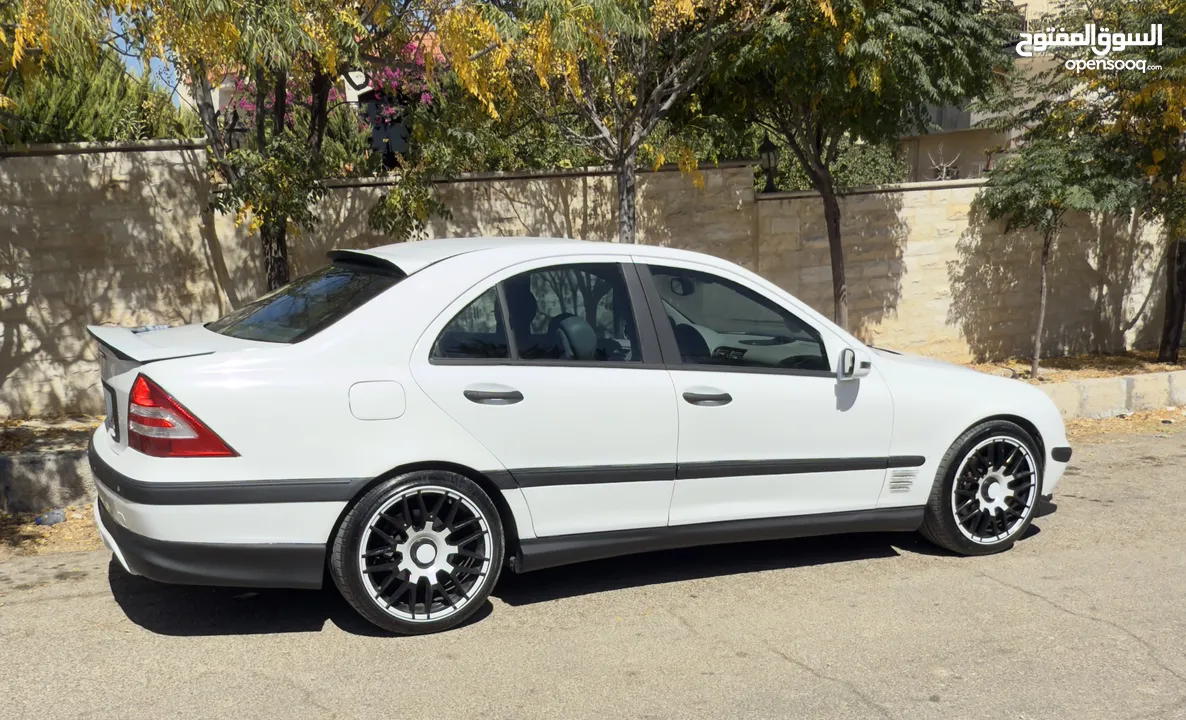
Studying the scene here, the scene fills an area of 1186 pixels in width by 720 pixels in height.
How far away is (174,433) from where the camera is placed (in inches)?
167

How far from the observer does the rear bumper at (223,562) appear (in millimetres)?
4273

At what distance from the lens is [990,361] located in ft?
43.3

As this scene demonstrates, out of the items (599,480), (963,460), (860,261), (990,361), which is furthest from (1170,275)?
(599,480)

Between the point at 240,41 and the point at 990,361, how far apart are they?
980 centimetres

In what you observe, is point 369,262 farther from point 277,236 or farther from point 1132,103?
point 1132,103

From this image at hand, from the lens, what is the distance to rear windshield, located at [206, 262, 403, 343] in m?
4.69

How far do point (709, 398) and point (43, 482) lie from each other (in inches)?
170

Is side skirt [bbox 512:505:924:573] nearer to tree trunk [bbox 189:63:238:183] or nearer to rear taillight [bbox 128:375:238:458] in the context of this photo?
rear taillight [bbox 128:375:238:458]

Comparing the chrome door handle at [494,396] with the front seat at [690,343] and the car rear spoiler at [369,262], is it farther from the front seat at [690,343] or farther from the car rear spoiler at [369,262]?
the front seat at [690,343]

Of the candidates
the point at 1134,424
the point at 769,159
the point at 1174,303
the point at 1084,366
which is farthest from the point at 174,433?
the point at 1174,303

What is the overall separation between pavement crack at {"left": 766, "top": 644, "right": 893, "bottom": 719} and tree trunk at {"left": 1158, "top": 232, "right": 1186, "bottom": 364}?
10.8m

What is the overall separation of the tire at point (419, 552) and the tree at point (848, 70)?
18.9ft

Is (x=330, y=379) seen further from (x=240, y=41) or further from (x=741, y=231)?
(x=741, y=231)

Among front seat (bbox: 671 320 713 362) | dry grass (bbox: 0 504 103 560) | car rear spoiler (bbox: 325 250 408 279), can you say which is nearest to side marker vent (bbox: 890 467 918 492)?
front seat (bbox: 671 320 713 362)
